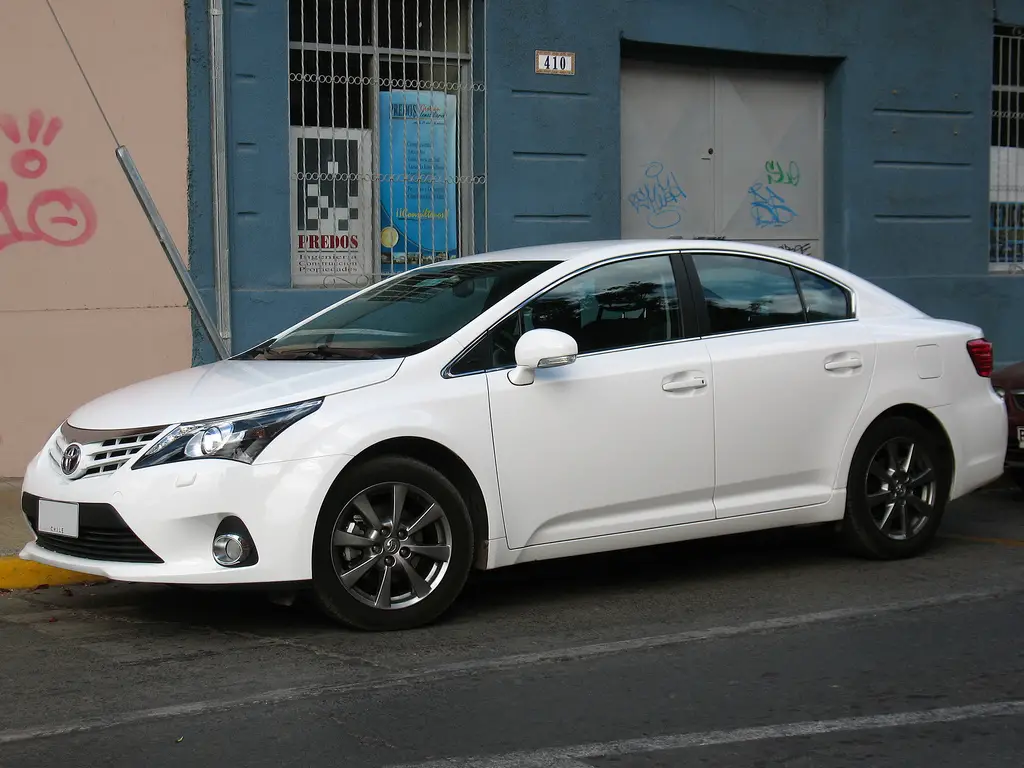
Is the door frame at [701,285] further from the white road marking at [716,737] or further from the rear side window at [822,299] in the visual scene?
the white road marking at [716,737]

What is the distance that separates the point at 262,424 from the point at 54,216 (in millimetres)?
5375

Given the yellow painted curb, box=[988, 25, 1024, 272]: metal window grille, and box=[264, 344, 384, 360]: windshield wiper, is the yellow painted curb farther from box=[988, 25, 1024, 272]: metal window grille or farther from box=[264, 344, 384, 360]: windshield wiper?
box=[988, 25, 1024, 272]: metal window grille

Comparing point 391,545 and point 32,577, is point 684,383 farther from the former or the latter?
point 32,577

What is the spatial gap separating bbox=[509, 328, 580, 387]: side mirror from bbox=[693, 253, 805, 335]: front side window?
3.09 ft

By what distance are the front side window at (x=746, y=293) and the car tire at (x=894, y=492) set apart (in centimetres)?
73

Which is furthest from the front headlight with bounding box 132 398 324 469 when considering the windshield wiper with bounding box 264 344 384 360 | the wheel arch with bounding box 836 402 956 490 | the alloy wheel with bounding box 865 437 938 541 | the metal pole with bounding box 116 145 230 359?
the alloy wheel with bounding box 865 437 938 541

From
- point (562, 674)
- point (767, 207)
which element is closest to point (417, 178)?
point (767, 207)

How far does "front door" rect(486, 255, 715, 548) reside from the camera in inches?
227

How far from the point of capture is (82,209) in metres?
10.0

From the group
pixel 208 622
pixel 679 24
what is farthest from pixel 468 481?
pixel 679 24

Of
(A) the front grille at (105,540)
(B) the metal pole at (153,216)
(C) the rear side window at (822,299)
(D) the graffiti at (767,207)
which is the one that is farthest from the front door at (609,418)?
(D) the graffiti at (767,207)

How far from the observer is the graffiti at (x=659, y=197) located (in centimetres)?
1251

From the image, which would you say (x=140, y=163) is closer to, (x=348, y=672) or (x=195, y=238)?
(x=195, y=238)

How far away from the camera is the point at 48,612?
6250mm
